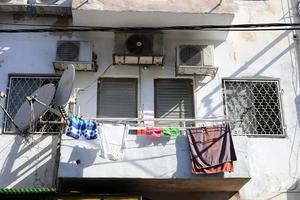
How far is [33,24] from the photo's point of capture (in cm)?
1161

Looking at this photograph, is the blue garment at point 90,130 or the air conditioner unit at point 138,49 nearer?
the blue garment at point 90,130

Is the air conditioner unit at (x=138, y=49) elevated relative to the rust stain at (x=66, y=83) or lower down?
elevated

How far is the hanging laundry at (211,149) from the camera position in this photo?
9.18 meters

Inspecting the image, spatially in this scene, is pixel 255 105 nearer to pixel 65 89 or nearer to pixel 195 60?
pixel 195 60

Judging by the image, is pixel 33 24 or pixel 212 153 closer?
pixel 212 153

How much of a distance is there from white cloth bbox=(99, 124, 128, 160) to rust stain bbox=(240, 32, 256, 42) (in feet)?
13.8

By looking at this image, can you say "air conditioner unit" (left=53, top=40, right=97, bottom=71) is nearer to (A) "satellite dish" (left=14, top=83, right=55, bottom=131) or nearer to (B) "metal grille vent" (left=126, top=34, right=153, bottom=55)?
(B) "metal grille vent" (left=126, top=34, right=153, bottom=55)

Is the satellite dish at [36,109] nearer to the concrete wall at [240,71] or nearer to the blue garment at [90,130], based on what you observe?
the concrete wall at [240,71]

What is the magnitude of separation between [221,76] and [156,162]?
313 centimetres

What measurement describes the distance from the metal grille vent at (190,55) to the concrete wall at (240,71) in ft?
1.39

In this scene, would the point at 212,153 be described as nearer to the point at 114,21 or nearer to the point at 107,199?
the point at 107,199

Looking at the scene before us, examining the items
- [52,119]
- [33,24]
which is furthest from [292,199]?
[33,24]

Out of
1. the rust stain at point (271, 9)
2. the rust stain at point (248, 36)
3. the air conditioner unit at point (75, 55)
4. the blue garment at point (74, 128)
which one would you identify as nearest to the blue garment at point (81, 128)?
the blue garment at point (74, 128)

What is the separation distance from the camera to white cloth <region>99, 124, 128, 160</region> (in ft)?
29.9
